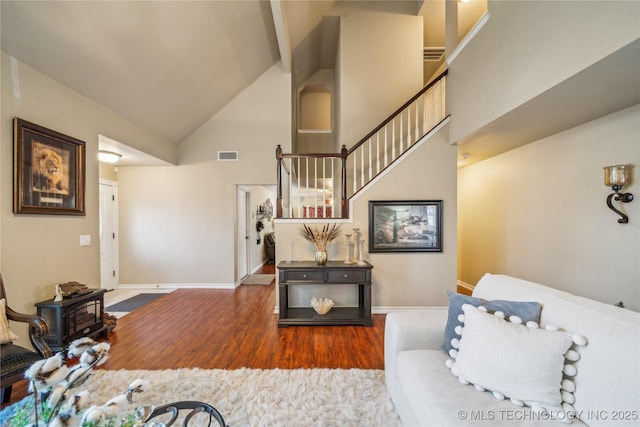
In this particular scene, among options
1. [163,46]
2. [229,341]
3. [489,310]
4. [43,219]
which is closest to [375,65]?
[163,46]

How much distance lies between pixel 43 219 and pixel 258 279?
3837 mm

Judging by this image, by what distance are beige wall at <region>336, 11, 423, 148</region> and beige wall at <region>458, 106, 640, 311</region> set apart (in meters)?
2.01

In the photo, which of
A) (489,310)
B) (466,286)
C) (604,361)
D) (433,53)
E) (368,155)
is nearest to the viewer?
(604,361)

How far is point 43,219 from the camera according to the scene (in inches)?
97.7

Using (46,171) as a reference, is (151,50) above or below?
above

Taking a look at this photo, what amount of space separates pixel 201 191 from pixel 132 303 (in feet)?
7.27

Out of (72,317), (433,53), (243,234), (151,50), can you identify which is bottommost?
(72,317)

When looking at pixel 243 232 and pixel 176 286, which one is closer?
pixel 176 286

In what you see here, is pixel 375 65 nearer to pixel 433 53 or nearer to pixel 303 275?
pixel 433 53

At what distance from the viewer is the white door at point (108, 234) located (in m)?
4.68

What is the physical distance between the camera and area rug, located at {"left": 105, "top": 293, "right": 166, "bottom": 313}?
3.87m

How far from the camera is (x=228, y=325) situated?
10.7 ft

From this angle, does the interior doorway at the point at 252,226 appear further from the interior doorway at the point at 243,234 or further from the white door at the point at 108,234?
the white door at the point at 108,234

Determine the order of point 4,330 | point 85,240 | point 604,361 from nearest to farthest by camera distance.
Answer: point 604,361, point 4,330, point 85,240
